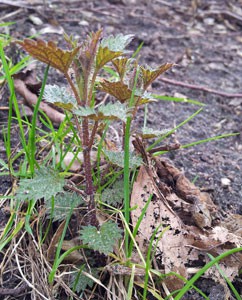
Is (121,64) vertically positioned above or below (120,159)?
above

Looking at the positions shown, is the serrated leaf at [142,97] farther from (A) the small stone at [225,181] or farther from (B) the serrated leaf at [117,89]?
(A) the small stone at [225,181]

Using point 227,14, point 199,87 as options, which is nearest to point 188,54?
point 199,87

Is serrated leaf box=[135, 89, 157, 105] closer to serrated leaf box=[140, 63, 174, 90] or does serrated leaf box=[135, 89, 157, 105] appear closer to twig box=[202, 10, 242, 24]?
serrated leaf box=[140, 63, 174, 90]

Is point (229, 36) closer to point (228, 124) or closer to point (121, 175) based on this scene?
point (228, 124)

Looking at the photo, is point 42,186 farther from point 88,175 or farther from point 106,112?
point 106,112

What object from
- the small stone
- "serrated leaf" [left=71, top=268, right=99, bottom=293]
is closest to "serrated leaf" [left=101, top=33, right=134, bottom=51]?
"serrated leaf" [left=71, top=268, right=99, bottom=293]
